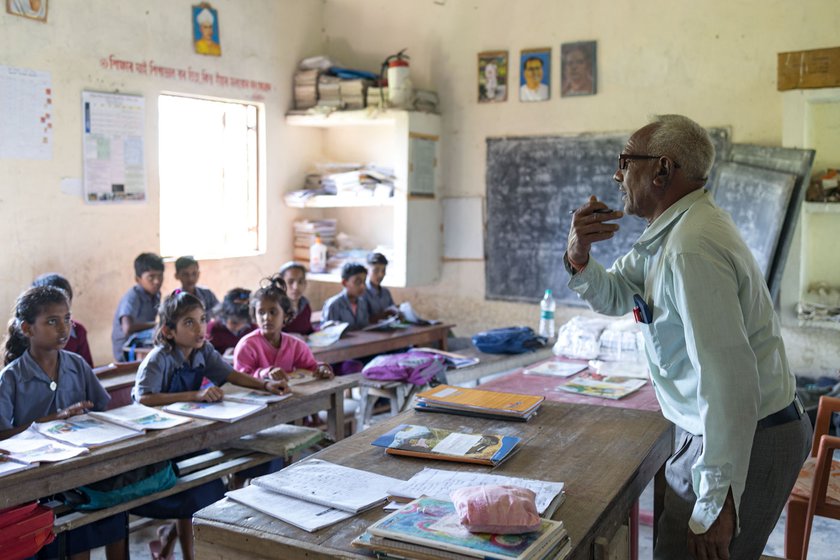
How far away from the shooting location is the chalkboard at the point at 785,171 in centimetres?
498

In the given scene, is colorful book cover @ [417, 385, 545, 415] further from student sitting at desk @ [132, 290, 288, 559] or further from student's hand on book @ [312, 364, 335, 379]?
student's hand on book @ [312, 364, 335, 379]

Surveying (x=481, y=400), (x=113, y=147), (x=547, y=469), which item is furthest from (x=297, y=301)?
(x=547, y=469)

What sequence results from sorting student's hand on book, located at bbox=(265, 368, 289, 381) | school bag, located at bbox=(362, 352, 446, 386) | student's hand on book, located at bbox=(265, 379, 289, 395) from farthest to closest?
school bag, located at bbox=(362, 352, 446, 386), student's hand on book, located at bbox=(265, 368, 289, 381), student's hand on book, located at bbox=(265, 379, 289, 395)

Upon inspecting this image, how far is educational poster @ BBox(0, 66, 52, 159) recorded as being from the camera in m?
4.70

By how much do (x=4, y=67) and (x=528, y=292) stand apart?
3895mm

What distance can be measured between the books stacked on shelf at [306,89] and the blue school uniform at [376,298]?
1720 mm

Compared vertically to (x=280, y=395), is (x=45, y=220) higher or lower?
higher

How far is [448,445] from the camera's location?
2084mm

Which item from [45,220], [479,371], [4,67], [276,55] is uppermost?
[276,55]

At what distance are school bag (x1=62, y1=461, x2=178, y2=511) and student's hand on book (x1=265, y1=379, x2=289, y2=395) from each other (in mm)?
563

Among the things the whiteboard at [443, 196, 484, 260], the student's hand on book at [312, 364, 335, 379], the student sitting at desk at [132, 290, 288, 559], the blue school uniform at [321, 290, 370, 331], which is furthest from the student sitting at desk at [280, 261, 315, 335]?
the whiteboard at [443, 196, 484, 260]

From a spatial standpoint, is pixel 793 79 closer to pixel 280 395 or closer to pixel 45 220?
pixel 280 395

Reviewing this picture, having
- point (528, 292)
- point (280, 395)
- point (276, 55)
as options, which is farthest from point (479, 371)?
point (276, 55)

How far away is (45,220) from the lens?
16.3 feet
